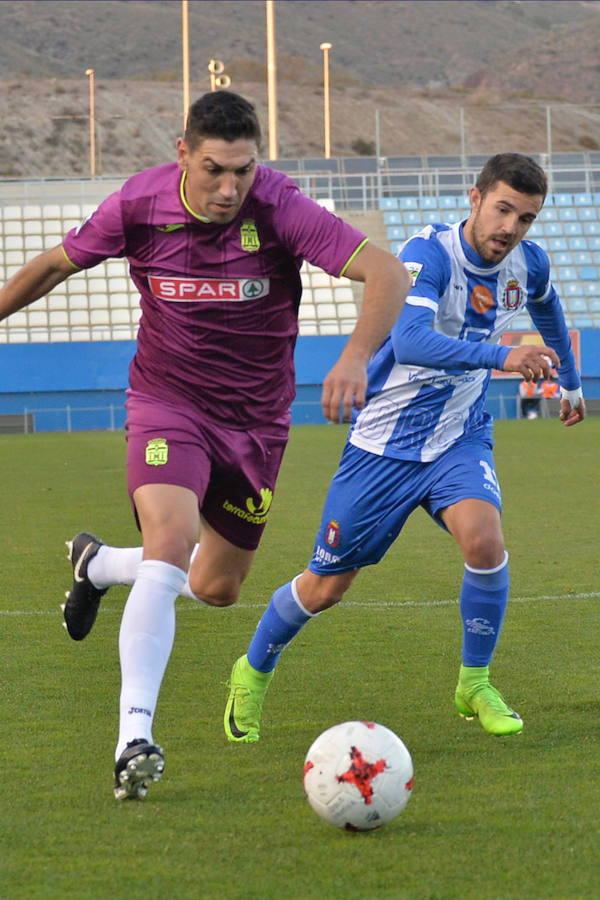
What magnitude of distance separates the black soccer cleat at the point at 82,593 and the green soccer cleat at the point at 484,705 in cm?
151

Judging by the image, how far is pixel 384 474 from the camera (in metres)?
4.96

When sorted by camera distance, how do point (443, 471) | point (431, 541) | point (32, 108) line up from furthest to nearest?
point (32, 108)
point (431, 541)
point (443, 471)

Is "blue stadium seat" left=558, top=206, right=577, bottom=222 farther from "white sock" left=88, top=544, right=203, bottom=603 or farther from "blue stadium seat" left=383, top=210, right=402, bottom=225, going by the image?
"white sock" left=88, top=544, right=203, bottom=603

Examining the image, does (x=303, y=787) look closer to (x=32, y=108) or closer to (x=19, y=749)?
(x=19, y=749)

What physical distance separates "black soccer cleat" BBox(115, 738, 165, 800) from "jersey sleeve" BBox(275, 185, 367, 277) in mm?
1468

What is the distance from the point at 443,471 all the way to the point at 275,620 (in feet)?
2.73

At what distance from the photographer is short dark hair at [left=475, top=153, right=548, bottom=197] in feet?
15.6

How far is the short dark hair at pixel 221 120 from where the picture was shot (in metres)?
3.96

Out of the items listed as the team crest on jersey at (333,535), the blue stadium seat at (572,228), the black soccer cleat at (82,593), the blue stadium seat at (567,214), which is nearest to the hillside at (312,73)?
the blue stadium seat at (567,214)

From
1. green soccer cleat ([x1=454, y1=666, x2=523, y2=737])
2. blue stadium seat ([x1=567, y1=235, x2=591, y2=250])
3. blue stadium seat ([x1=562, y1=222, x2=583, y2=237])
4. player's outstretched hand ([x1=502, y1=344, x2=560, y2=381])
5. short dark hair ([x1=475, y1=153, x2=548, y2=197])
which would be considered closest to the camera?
player's outstretched hand ([x1=502, y1=344, x2=560, y2=381])

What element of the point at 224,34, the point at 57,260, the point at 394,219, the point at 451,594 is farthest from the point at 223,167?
the point at 224,34

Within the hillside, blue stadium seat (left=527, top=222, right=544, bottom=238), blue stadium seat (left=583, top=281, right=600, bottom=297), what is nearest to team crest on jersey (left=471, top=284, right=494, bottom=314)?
blue stadium seat (left=583, top=281, right=600, bottom=297)

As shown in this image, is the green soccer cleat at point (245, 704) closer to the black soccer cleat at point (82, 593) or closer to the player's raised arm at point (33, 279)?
the black soccer cleat at point (82, 593)

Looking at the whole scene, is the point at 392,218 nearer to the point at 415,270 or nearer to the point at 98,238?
the point at 415,270
